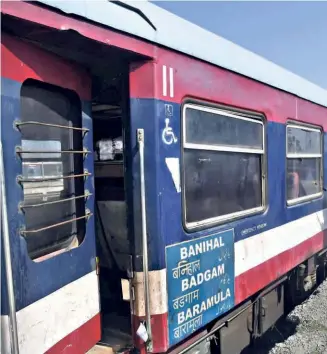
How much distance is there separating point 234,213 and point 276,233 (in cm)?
81

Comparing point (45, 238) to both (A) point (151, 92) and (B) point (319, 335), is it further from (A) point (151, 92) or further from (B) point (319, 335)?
(B) point (319, 335)

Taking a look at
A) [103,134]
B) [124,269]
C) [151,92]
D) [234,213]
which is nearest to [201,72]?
[151,92]

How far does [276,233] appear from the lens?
3959mm

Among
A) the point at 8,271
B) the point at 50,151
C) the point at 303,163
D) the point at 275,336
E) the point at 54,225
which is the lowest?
the point at 275,336

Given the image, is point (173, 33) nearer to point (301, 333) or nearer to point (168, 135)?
point (168, 135)

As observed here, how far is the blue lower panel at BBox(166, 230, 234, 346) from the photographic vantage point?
2635 millimetres

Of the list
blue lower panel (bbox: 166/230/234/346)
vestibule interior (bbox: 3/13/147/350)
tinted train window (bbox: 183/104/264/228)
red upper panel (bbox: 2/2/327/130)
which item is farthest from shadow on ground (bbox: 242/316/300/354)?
red upper panel (bbox: 2/2/327/130)

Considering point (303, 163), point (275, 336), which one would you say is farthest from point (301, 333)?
point (303, 163)

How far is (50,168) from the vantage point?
223 cm

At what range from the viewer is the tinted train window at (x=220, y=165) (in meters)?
2.86

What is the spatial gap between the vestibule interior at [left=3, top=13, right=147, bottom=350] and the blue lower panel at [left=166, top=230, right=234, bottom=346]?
0.31m

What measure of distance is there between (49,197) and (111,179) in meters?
0.78

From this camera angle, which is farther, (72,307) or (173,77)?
(173,77)

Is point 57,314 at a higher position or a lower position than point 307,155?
lower
